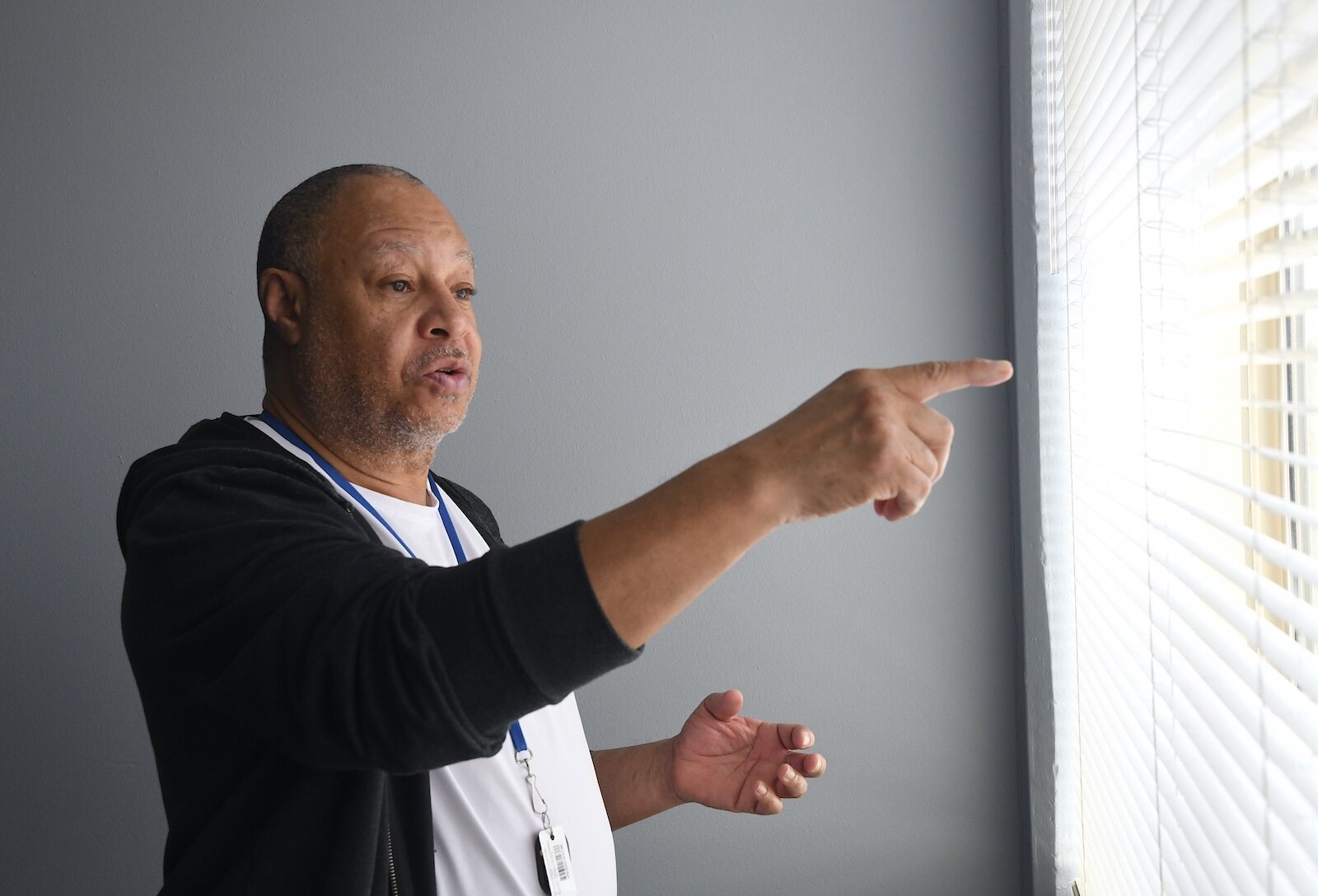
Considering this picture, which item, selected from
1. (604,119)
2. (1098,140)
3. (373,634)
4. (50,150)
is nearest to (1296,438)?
(1098,140)

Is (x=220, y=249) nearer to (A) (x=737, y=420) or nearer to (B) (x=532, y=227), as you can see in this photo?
(B) (x=532, y=227)

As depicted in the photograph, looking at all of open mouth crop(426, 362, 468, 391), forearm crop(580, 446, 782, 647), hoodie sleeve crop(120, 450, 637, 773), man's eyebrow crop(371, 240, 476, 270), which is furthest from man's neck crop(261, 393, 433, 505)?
forearm crop(580, 446, 782, 647)

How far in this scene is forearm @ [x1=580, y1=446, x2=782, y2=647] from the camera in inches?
30.0

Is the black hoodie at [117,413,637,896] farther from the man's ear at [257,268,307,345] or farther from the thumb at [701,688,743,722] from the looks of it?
the thumb at [701,688,743,722]

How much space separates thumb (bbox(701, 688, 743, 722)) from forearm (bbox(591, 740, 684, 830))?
103 mm

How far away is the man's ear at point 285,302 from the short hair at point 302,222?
12 millimetres

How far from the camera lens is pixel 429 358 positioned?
126 cm

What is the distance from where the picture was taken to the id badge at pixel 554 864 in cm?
110

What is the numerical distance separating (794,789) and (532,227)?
1.10m

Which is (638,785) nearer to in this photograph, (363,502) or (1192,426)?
(363,502)

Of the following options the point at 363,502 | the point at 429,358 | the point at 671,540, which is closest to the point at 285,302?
the point at 429,358

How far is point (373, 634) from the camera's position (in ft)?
2.48

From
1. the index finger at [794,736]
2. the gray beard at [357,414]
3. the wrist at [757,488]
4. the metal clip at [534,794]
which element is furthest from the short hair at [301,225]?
the index finger at [794,736]

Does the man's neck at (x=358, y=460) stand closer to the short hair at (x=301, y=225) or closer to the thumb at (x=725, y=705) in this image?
the short hair at (x=301, y=225)
